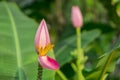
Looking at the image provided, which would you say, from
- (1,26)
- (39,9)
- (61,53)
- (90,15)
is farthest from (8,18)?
(90,15)

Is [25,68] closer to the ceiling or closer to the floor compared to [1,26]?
closer to the floor

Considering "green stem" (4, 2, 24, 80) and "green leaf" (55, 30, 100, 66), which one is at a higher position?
"green stem" (4, 2, 24, 80)

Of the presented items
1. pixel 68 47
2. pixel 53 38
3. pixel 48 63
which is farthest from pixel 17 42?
pixel 53 38

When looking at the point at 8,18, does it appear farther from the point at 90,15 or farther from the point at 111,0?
the point at 90,15

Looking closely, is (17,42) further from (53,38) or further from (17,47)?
(53,38)

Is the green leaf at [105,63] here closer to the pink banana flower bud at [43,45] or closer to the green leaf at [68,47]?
the pink banana flower bud at [43,45]

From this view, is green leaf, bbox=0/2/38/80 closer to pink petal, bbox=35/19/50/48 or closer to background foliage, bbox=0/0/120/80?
background foliage, bbox=0/0/120/80

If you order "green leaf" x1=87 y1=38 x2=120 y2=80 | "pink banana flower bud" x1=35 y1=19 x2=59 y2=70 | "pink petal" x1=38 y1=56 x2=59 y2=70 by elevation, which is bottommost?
"green leaf" x1=87 y1=38 x2=120 y2=80

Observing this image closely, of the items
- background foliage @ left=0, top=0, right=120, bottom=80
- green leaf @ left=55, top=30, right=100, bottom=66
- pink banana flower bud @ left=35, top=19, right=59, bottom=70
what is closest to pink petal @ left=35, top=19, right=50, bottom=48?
pink banana flower bud @ left=35, top=19, right=59, bottom=70
